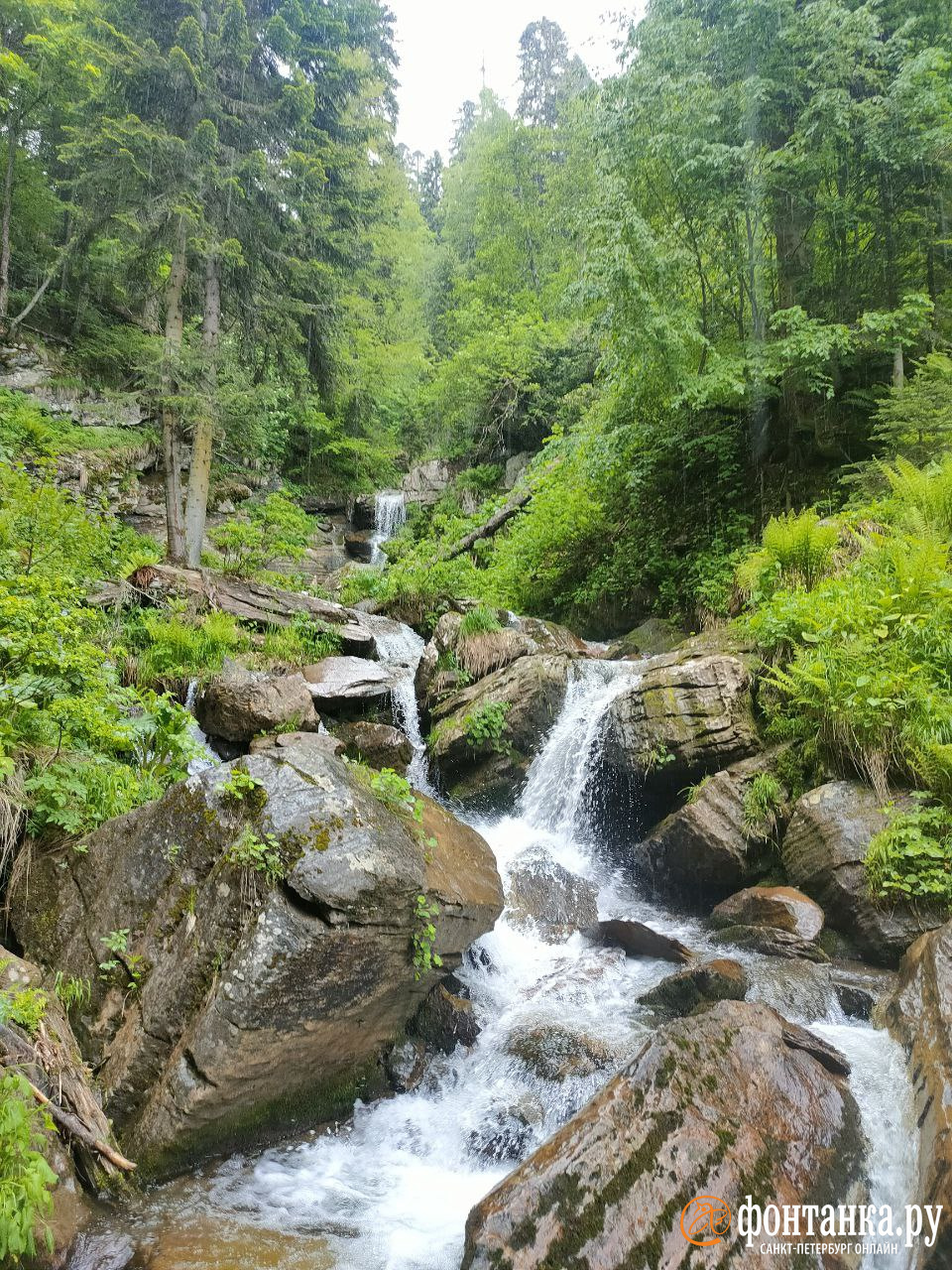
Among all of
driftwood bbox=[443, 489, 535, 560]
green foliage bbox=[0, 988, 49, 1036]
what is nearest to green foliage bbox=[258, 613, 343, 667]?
driftwood bbox=[443, 489, 535, 560]

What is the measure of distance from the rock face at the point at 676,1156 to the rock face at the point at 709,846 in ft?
8.96

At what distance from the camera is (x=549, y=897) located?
22.3 feet

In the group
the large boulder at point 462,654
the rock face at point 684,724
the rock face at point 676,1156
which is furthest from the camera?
the large boulder at point 462,654

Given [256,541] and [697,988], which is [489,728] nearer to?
[697,988]

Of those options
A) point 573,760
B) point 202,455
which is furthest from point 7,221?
point 573,760

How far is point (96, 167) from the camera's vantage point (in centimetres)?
1099

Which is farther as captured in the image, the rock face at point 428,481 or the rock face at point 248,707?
the rock face at point 428,481

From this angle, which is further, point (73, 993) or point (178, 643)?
point (178, 643)

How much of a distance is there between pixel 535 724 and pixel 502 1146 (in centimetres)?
511

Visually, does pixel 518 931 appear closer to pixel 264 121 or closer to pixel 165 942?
pixel 165 942

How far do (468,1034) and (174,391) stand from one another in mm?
11462

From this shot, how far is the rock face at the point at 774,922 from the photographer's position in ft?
17.5

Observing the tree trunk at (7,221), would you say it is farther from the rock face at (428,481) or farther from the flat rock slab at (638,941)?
the flat rock slab at (638,941)

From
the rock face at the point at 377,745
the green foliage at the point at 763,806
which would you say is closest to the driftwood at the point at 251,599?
the rock face at the point at 377,745
